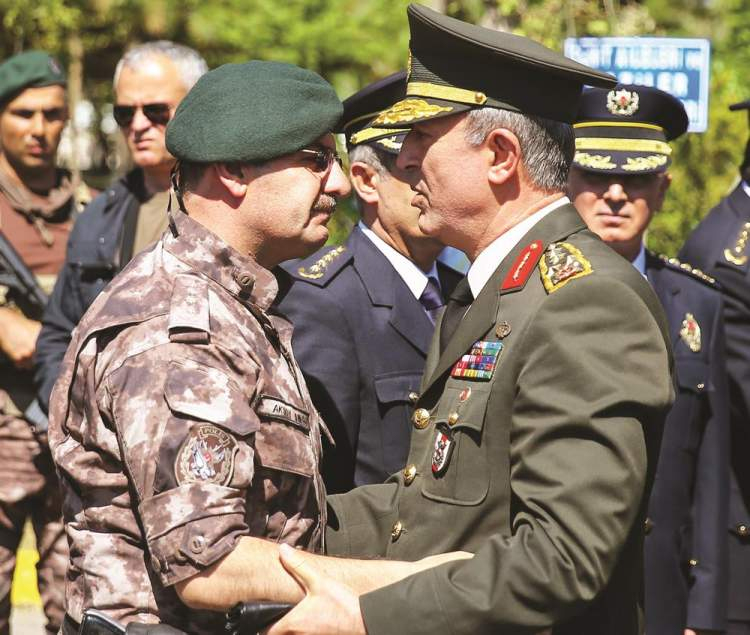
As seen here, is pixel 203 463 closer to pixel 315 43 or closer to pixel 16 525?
pixel 16 525

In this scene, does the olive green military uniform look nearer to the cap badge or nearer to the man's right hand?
the cap badge

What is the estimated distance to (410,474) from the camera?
9.41ft

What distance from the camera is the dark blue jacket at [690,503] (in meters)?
4.40

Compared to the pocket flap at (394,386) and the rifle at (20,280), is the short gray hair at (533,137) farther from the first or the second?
the rifle at (20,280)

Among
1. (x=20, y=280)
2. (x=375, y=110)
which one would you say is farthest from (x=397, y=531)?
(x=20, y=280)

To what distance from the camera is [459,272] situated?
14.5 feet

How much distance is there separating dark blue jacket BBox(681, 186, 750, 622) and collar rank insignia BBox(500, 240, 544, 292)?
2447 mm

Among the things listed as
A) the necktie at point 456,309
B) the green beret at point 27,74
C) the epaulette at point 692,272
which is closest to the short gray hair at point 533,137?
the necktie at point 456,309

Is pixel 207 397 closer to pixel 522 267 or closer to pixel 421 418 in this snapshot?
pixel 421 418

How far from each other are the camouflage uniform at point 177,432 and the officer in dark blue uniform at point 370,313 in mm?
692

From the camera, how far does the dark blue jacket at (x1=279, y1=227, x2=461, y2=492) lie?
3.69 m

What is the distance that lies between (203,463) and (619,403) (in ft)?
2.72

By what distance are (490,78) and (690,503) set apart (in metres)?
2.21

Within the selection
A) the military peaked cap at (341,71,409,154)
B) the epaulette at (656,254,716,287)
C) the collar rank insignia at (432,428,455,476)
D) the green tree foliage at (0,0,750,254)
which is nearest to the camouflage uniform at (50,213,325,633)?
the collar rank insignia at (432,428,455,476)
